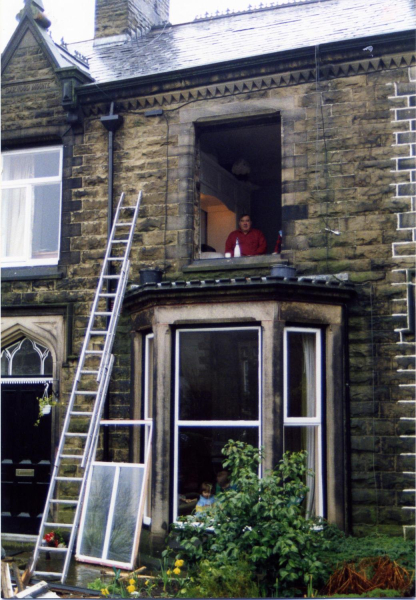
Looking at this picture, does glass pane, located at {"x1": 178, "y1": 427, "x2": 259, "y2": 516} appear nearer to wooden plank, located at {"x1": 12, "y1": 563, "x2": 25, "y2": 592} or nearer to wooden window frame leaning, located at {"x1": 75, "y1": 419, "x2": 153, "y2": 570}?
wooden window frame leaning, located at {"x1": 75, "y1": 419, "x2": 153, "y2": 570}

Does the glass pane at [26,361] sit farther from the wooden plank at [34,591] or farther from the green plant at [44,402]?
the wooden plank at [34,591]

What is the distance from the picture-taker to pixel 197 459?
31.0 ft

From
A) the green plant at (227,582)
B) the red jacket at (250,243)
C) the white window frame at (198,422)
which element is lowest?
the green plant at (227,582)

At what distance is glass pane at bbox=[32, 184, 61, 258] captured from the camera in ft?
39.0

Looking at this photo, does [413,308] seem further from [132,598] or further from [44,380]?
[44,380]

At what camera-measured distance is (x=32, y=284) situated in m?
11.5

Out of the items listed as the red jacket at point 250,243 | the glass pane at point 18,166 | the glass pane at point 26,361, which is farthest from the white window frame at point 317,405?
the glass pane at point 18,166

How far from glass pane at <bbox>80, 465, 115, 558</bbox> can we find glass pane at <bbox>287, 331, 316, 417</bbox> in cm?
234

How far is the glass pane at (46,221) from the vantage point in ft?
39.0

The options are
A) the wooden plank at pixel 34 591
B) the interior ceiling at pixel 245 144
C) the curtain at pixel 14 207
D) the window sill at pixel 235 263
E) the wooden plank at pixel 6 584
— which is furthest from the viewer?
the interior ceiling at pixel 245 144

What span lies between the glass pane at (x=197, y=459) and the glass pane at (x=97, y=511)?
2.86 ft

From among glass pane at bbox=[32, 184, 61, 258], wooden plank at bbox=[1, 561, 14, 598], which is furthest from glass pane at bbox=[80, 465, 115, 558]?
glass pane at bbox=[32, 184, 61, 258]

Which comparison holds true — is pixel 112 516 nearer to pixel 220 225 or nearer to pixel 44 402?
pixel 44 402

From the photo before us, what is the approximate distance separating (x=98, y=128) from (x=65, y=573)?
6.31 meters
